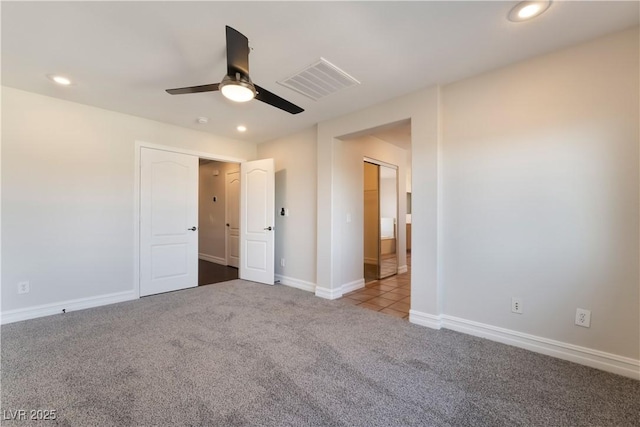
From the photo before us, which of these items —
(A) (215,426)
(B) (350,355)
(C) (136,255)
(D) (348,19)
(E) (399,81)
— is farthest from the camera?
(C) (136,255)

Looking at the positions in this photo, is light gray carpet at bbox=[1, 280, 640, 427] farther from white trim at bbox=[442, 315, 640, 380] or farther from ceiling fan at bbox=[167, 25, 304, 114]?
ceiling fan at bbox=[167, 25, 304, 114]

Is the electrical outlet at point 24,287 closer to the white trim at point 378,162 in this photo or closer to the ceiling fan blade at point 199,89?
the ceiling fan blade at point 199,89

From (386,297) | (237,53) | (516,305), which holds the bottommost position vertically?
(386,297)

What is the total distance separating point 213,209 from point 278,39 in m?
5.18

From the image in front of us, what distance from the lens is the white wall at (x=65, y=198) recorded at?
2.85 metres

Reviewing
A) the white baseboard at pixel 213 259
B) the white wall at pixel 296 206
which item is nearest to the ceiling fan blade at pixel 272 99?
the white wall at pixel 296 206

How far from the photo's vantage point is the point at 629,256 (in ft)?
6.29

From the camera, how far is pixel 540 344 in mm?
2238

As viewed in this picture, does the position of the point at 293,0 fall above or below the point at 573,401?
above

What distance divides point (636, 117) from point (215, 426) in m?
3.39

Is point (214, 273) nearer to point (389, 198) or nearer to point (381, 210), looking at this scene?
point (381, 210)

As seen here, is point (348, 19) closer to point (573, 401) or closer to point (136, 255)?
point (573, 401)

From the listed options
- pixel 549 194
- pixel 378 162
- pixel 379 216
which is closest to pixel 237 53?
pixel 549 194

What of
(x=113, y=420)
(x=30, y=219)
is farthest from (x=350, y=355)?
(x=30, y=219)
